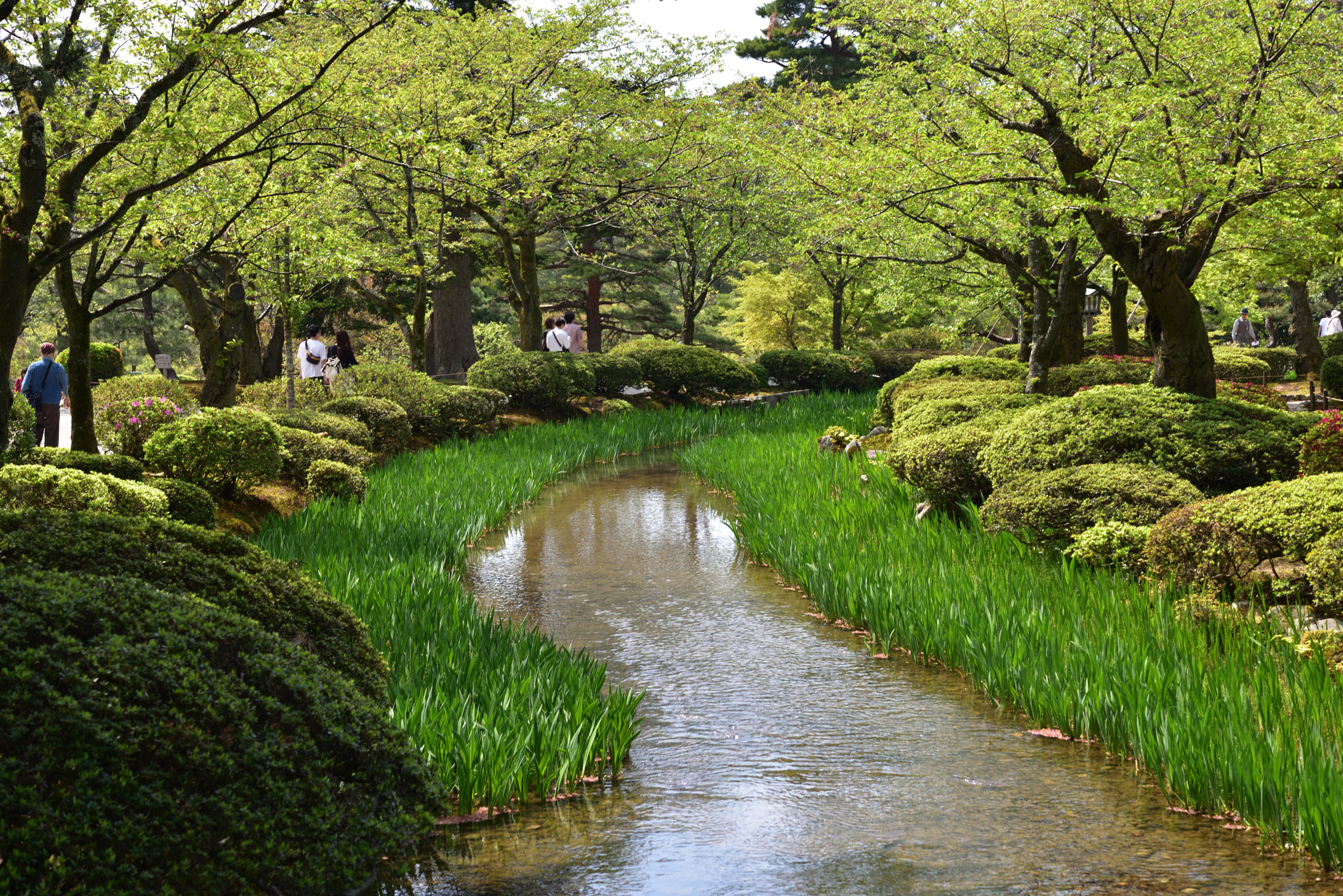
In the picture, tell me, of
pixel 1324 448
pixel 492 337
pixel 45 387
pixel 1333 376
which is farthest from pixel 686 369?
pixel 1324 448

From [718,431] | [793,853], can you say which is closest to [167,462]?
[793,853]

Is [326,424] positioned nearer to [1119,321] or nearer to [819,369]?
[1119,321]

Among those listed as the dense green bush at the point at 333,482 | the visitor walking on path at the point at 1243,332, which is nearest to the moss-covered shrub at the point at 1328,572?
the dense green bush at the point at 333,482

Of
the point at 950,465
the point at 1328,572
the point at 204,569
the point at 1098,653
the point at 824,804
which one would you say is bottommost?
the point at 824,804

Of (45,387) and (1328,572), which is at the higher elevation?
(45,387)

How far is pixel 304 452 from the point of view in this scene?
11.0m

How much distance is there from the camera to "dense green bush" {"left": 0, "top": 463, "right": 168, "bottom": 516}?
245 inches

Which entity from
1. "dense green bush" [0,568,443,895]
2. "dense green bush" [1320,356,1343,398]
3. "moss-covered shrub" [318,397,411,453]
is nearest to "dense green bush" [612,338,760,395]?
"moss-covered shrub" [318,397,411,453]

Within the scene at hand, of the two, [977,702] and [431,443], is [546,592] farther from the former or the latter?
[431,443]

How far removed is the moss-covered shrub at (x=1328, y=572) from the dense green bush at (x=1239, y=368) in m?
14.1

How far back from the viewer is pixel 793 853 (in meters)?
3.54

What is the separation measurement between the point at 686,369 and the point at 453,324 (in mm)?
5743

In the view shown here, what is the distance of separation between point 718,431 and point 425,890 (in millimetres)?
14851

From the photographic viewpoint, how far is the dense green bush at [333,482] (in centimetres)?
1016
